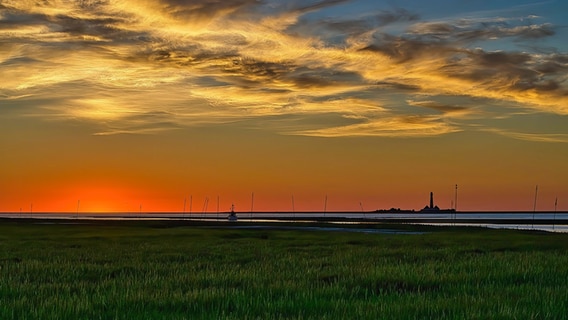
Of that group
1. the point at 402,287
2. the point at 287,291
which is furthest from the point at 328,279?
the point at 287,291

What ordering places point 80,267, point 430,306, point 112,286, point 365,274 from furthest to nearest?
point 80,267, point 365,274, point 112,286, point 430,306

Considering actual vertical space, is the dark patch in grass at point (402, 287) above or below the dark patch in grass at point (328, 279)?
above

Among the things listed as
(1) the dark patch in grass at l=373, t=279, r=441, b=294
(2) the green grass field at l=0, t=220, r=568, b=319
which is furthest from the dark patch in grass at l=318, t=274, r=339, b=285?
(1) the dark patch in grass at l=373, t=279, r=441, b=294

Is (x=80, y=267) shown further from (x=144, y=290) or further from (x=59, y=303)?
(x=59, y=303)

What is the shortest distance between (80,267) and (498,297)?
15556 mm

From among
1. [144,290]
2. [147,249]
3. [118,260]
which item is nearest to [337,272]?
[144,290]

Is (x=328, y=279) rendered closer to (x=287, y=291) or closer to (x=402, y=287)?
(x=402, y=287)

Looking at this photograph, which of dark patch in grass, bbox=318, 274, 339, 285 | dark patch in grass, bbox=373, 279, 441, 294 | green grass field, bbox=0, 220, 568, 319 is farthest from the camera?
dark patch in grass, bbox=318, 274, 339, 285

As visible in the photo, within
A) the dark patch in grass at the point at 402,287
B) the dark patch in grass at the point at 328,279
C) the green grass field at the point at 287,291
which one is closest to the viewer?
the green grass field at the point at 287,291

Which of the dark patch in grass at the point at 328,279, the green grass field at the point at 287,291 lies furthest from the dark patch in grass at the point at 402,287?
the dark patch in grass at the point at 328,279

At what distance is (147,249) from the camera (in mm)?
37781

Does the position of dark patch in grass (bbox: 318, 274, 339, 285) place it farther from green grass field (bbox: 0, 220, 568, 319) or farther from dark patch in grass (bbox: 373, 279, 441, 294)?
dark patch in grass (bbox: 373, 279, 441, 294)

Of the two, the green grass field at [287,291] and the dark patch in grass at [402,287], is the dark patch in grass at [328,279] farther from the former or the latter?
the dark patch in grass at [402,287]

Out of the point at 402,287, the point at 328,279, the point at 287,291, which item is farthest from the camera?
Result: the point at 328,279
